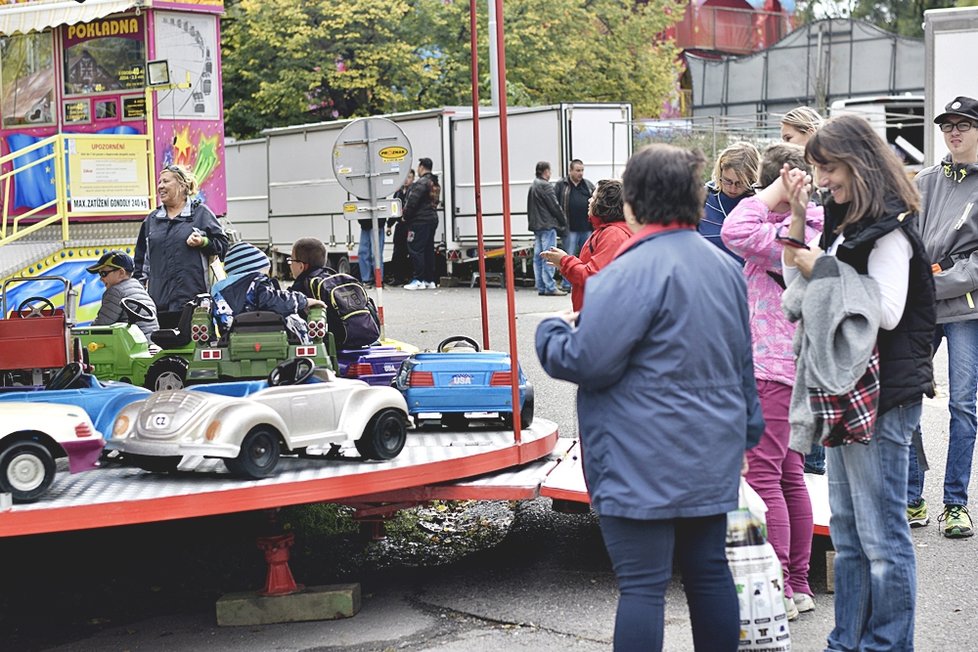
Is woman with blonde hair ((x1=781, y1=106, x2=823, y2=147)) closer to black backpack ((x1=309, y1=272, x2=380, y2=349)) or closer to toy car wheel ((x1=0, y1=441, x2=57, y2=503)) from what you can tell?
black backpack ((x1=309, y1=272, x2=380, y2=349))

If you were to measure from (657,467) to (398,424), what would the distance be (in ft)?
8.07

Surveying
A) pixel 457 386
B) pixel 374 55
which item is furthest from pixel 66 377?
pixel 374 55

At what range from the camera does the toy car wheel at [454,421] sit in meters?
7.18

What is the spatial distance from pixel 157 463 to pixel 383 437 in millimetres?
1001

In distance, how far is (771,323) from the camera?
219 inches

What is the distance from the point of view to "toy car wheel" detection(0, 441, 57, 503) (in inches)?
206

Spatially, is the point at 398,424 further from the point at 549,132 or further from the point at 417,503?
the point at 549,132

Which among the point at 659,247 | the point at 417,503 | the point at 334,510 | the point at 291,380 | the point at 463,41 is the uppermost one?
the point at 463,41

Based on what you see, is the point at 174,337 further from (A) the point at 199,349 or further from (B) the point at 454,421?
(B) the point at 454,421

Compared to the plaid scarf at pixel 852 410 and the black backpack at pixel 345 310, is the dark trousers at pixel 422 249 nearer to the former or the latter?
the black backpack at pixel 345 310

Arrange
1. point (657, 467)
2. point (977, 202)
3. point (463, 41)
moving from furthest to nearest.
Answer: point (463, 41), point (977, 202), point (657, 467)

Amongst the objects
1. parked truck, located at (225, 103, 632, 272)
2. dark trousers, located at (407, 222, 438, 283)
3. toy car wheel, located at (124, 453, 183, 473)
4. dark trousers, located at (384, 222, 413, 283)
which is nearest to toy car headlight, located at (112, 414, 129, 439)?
toy car wheel, located at (124, 453, 183, 473)

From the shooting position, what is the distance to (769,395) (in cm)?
552

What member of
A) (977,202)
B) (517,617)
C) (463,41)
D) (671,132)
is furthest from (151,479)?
(463,41)
